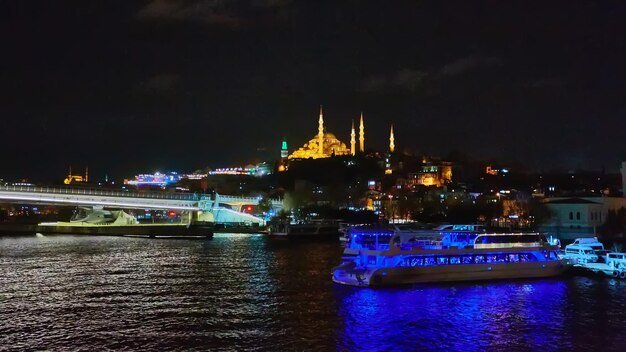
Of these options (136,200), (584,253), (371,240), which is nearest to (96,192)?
(136,200)

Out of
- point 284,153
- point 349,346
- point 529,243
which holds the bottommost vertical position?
point 349,346

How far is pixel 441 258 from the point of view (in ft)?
103

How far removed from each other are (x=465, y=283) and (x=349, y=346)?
14.1 metres

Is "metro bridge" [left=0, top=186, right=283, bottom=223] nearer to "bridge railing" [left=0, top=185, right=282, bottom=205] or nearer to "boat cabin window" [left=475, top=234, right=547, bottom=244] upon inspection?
"bridge railing" [left=0, top=185, right=282, bottom=205]

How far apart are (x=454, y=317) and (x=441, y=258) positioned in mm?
8975

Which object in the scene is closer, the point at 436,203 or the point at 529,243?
the point at 529,243

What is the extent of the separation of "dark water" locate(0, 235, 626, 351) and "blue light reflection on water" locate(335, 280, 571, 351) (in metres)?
0.04

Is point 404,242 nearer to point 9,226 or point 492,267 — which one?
point 492,267

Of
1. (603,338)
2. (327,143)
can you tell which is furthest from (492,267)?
(327,143)

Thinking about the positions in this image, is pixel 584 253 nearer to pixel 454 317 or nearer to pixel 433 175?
pixel 454 317

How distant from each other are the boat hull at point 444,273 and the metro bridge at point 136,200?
55.2 metres

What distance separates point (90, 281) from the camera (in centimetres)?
3081

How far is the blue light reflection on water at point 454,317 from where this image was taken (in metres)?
19.0

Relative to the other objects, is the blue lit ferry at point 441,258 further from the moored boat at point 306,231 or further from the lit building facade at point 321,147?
the lit building facade at point 321,147
